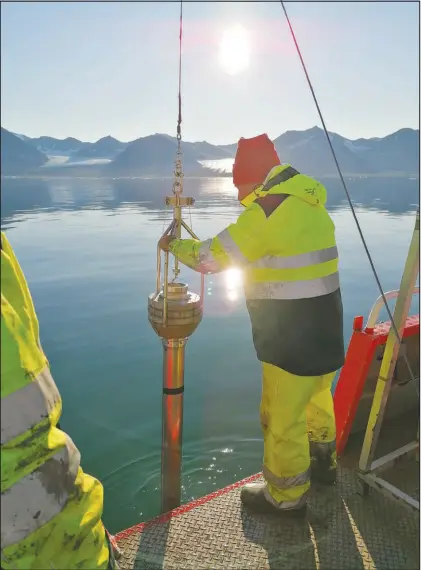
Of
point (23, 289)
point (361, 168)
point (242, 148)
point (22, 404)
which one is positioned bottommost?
point (22, 404)

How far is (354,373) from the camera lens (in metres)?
3.26

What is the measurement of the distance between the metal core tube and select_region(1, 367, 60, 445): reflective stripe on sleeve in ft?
4.66

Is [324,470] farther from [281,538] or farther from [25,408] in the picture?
[25,408]

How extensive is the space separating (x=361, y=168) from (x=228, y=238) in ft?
621

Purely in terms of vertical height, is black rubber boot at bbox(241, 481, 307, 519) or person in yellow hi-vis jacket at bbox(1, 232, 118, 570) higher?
person in yellow hi-vis jacket at bbox(1, 232, 118, 570)

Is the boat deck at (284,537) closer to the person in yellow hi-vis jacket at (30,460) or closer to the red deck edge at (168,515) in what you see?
the red deck edge at (168,515)

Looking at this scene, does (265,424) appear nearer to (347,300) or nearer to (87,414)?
(87,414)

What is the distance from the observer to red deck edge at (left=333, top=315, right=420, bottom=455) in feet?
10.4

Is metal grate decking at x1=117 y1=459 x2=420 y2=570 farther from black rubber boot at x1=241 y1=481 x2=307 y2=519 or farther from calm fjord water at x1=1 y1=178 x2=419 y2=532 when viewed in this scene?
calm fjord water at x1=1 y1=178 x2=419 y2=532

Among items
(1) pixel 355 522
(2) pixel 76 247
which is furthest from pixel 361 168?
(1) pixel 355 522

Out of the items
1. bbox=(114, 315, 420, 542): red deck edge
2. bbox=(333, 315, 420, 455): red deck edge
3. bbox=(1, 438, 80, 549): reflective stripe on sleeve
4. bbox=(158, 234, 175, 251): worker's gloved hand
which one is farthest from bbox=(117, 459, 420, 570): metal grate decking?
bbox=(158, 234, 175, 251): worker's gloved hand

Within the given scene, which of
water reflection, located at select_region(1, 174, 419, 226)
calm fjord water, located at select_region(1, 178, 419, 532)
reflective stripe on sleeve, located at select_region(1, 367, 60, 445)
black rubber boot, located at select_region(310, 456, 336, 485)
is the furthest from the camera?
water reflection, located at select_region(1, 174, 419, 226)

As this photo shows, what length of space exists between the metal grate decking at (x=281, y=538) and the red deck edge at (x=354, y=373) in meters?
0.52

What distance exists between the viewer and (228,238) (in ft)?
7.98
